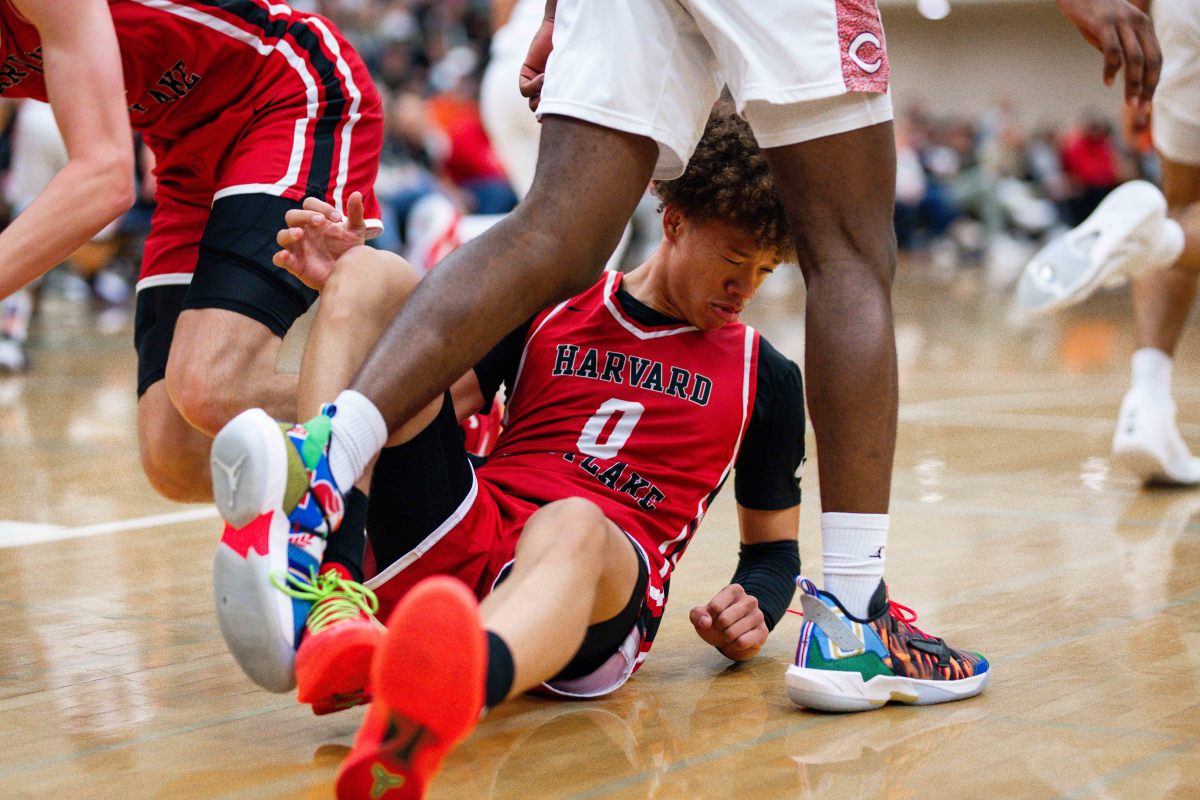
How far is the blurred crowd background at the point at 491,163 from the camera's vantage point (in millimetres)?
11492

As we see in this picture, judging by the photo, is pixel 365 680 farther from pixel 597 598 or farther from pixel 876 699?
pixel 876 699

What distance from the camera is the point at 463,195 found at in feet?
37.7

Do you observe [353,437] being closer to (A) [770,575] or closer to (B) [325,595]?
(B) [325,595]

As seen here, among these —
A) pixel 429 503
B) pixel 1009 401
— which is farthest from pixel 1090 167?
pixel 429 503

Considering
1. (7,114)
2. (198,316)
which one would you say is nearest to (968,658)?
(198,316)

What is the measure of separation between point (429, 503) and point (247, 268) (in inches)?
34.0

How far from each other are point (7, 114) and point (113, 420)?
17.3 ft

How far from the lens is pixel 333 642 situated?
1.66 metres

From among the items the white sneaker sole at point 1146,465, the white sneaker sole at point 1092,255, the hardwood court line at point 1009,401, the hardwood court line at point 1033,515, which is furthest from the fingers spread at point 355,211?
the hardwood court line at point 1009,401

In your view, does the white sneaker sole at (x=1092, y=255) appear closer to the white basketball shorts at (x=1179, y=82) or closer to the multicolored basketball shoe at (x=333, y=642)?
the white basketball shorts at (x=1179, y=82)

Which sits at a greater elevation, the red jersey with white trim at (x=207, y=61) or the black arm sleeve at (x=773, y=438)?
the red jersey with white trim at (x=207, y=61)

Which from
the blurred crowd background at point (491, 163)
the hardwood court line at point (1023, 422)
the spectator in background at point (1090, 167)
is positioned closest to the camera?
the hardwood court line at point (1023, 422)

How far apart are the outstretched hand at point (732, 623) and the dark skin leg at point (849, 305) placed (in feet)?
0.88

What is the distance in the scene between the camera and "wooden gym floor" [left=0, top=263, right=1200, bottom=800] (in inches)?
69.7
